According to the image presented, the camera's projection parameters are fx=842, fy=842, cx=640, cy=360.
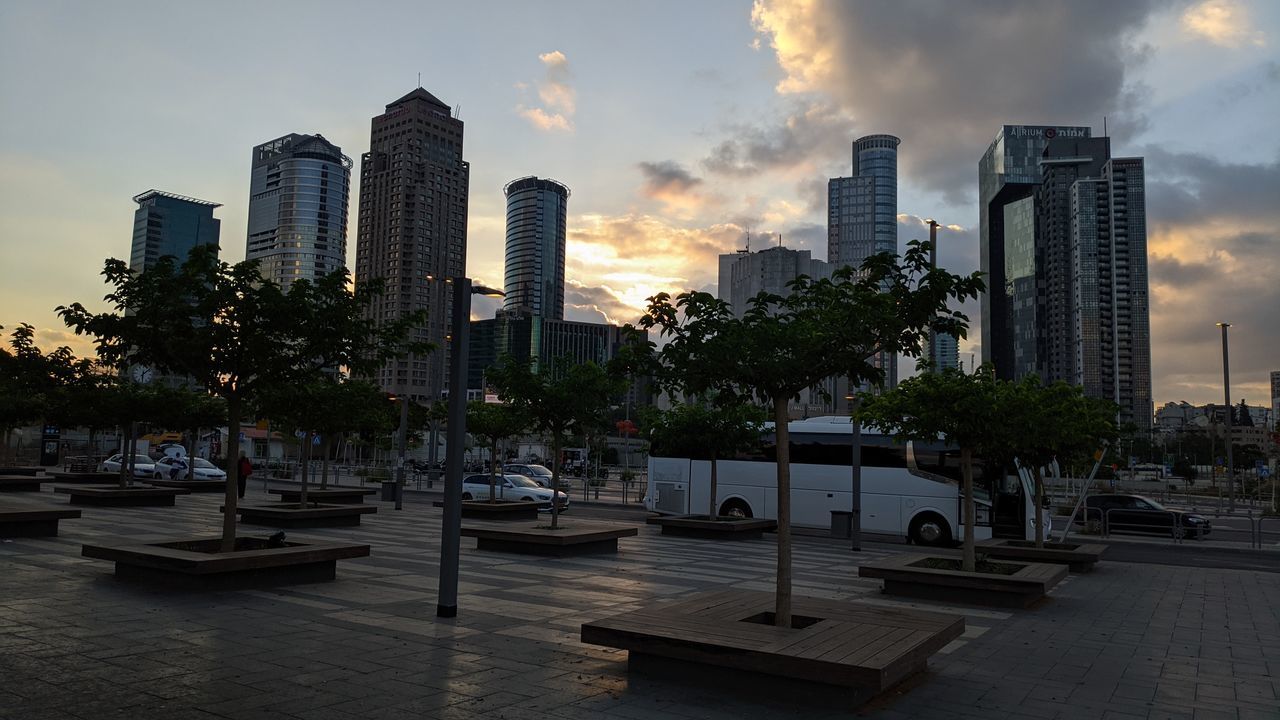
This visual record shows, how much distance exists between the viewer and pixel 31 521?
16203 millimetres

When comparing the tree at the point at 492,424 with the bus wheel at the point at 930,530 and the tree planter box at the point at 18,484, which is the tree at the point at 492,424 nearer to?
the bus wheel at the point at 930,530

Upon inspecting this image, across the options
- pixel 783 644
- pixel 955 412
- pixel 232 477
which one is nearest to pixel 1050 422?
pixel 955 412

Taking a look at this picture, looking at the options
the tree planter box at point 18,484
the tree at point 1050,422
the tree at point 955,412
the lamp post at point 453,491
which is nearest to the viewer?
the lamp post at point 453,491

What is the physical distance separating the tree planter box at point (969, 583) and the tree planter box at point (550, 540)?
19.7 ft

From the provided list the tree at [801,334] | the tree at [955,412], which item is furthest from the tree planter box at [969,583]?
the tree at [801,334]

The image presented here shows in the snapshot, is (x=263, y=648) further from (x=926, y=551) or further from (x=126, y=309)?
(x=926, y=551)

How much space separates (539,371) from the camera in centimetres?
2038

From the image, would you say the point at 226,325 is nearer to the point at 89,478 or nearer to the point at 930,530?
the point at 930,530

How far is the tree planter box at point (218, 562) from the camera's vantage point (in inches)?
424

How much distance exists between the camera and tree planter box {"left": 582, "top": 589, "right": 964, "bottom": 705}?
653 cm

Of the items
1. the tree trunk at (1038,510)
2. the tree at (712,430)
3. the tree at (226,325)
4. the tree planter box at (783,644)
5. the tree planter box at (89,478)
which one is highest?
the tree at (226,325)

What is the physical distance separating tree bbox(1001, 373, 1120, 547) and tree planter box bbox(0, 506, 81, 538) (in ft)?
57.0

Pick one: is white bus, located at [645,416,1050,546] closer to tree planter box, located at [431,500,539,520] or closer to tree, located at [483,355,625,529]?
tree planter box, located at [431,500,539,520]

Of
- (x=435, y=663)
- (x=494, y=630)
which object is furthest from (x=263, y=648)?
(x=494, y=630)
